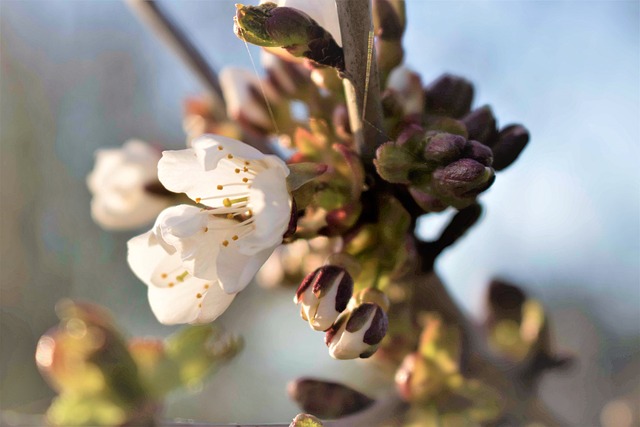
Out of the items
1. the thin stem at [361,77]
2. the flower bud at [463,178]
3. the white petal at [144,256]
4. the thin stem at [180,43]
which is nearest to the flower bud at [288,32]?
the thin stem at [361,77]

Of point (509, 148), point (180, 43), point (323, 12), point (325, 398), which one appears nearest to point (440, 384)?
point (325, 398)

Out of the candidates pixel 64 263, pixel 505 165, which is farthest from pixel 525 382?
pixel 64 263

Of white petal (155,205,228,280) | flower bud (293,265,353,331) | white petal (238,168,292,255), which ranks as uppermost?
white petal (238,168,292,255)

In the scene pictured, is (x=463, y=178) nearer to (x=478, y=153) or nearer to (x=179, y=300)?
(x=478, y=153)

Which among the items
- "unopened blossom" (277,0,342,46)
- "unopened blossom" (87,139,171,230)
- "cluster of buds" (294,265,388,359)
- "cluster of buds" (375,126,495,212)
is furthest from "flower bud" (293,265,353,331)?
"unopened blossom" (87,139,171,230)

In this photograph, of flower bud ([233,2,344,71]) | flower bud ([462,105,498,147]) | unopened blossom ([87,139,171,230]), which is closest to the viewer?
flower bud ([233,2,344,71])

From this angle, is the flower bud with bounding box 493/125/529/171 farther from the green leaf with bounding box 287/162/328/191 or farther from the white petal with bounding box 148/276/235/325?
the white petal with bounding box 148/276/235/325

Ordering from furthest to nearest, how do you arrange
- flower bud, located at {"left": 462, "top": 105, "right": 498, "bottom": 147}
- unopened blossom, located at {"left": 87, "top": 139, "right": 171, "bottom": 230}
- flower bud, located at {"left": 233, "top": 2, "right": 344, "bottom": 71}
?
unopened blossom, located at {"left": 87, "top": 139, "right": 171, "bottom": 230}, flower bud, located at {"left": 462, "top": 105, "right": 498, "bottom": 147}, flower bud, located at {"left": 233, "top": 2, "right": 344, "bottom": 71}
